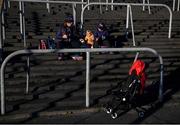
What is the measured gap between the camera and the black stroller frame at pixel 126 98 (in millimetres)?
7734

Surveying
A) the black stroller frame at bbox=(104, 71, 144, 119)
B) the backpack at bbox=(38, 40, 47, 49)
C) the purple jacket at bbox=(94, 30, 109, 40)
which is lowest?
the black stroller frame at bbox=(104, 71, 144, 119)

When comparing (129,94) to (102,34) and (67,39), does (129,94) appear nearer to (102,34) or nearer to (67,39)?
(67,39)

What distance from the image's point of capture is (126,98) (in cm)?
775

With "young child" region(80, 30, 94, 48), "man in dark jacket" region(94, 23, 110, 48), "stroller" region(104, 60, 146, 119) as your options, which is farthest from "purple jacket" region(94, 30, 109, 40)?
"stroller" region(104, 60, 146, 119)

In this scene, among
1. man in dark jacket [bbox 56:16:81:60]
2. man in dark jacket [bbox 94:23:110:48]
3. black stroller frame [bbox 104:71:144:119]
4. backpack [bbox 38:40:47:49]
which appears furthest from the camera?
man in dark jacket [bbox 94:23:110:48]

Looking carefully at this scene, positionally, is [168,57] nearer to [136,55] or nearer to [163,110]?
[136,55]

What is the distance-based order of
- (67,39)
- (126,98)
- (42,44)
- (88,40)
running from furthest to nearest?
(88,40)
(67,39)
(42,44)
(126,98)

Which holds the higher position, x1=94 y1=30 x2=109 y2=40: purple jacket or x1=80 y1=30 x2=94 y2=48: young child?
x1=94 y1=30 x2=109 y2=40: purple jacket

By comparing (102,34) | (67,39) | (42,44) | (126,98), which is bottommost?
(126,98)

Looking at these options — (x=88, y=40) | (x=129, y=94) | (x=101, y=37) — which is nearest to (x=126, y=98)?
(x=129, y=94)

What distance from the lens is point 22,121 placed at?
732 centimetres

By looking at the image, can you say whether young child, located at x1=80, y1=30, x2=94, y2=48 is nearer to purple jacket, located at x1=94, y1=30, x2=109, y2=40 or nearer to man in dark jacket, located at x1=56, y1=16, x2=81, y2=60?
man in dark jacket, located at x1=56, y1=16, x2=81, y2=60

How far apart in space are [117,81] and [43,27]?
4.06 m

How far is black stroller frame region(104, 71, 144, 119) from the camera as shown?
7734 millimetres
